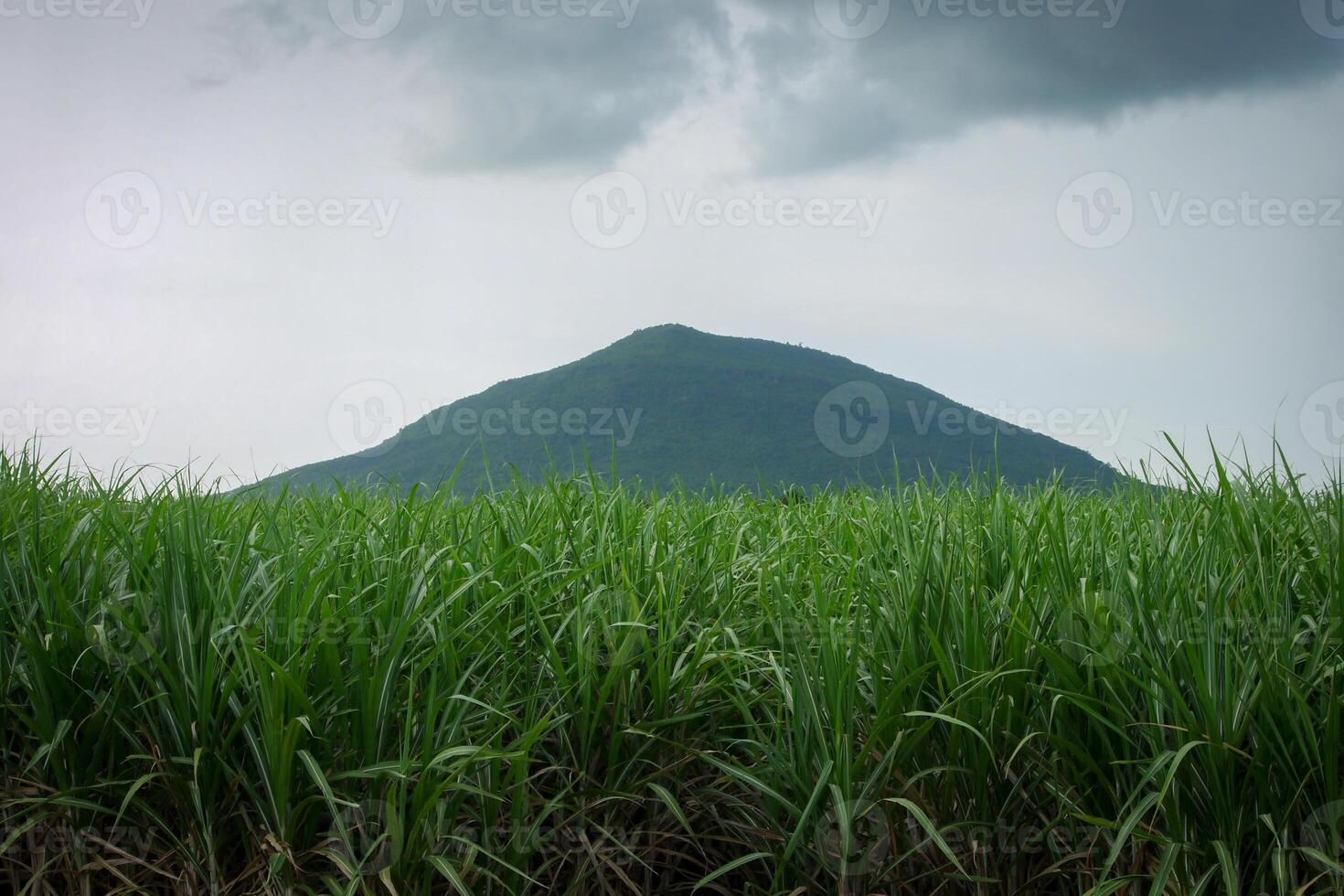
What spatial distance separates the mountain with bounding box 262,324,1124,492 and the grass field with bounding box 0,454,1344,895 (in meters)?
34.9

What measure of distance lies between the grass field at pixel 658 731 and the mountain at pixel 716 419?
3485 cm

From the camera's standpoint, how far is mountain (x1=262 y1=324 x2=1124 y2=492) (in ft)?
144

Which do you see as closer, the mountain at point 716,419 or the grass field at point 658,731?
the grass field at point 658,731

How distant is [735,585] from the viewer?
3146mm

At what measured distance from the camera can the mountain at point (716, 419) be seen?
43.9 m

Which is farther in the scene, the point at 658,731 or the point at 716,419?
the point at 716,419

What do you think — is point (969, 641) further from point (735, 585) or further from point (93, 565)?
point (93, 565)

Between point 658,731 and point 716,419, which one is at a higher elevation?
point 716,419

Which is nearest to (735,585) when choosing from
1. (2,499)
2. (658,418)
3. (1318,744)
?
(1318,744)

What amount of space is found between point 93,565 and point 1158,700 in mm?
2909

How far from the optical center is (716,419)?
5234 centimetres

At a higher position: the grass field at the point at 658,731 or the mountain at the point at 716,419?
the mountain at the point at 716,419

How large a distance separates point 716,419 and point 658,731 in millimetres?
50105

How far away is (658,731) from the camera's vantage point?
2.37 meters
